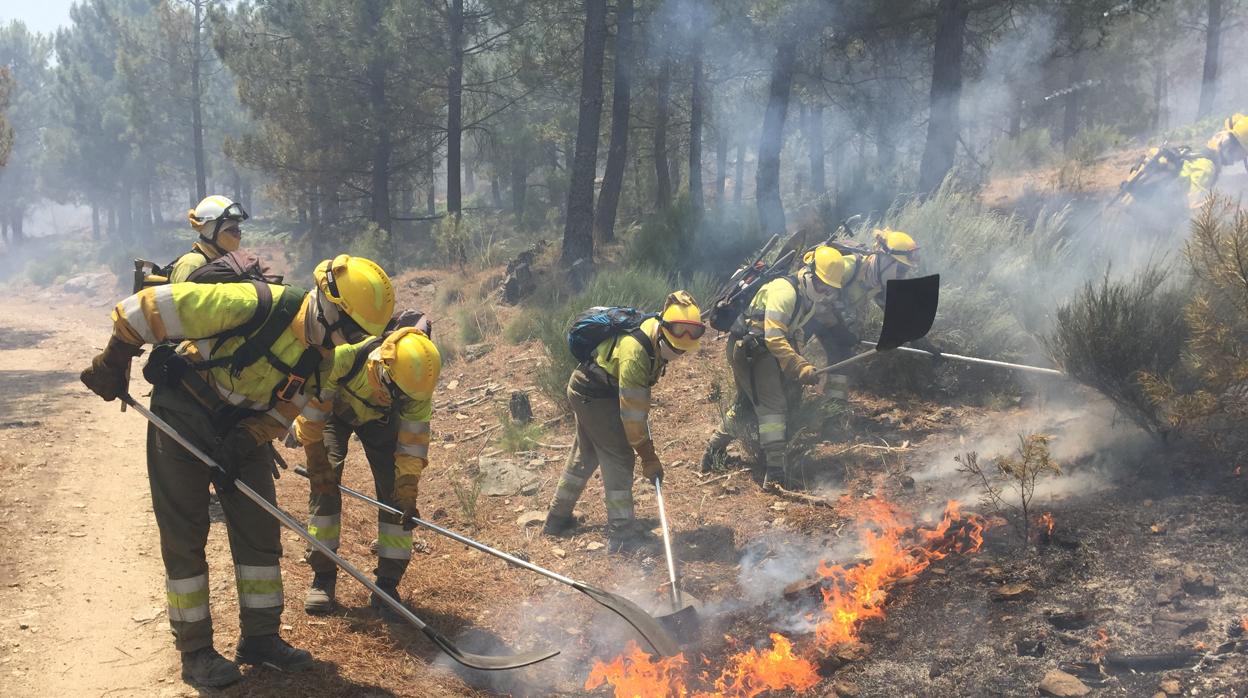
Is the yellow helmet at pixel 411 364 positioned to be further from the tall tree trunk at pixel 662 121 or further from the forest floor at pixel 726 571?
the tall tree trunk at pixel 662 121

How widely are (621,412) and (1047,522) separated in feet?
8.52

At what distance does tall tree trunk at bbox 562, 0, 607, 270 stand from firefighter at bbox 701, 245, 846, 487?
654 cm

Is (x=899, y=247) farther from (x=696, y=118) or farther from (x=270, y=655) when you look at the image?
(x=696, y=118)

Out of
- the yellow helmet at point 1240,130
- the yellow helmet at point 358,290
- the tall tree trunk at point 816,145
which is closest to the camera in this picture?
the yellow helmet at point 358,290

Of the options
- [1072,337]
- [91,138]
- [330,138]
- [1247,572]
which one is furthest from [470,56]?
[91,138]

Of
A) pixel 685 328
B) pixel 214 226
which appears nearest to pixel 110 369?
pixel 214 226

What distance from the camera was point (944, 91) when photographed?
479 inches

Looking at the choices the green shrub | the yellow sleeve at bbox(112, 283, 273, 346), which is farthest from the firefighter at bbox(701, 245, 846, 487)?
the green shrub

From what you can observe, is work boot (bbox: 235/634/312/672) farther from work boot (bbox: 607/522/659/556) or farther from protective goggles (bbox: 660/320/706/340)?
protective goggles (bbox: 660/320/706/340)

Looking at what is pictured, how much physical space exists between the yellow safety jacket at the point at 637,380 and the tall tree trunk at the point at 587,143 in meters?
7.82

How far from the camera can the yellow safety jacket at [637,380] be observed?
18.5 ft

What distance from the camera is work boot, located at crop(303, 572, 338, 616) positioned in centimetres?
480

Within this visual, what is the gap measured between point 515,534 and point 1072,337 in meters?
4.29

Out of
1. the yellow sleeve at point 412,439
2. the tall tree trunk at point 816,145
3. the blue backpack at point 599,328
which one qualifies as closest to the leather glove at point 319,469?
the yellow sleeve at point 412,439
